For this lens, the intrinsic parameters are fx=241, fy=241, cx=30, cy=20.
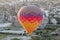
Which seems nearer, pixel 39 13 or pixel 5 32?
pixel 39 13

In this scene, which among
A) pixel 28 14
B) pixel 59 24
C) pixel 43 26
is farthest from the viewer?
pixel 59 24

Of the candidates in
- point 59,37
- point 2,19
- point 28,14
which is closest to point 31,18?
point 28,14

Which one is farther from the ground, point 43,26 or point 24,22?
point 24,22

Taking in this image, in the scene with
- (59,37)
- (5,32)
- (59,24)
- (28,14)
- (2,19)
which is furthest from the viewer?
(2,19)

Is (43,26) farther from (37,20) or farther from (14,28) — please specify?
(37,20)

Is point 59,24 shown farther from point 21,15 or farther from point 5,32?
point 21,15

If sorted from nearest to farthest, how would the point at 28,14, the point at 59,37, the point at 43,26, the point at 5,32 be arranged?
the point at 28,14, the point at 59,37, the point at 5,32, the point at 43,26

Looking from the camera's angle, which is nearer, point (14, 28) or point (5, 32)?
point (5, 32)

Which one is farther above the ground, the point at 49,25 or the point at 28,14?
the point at 28,14

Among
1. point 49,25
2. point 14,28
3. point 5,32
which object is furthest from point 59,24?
point 5,32

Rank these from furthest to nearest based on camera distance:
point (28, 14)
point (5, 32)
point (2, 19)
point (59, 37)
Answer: point (2, 19), point (5, 32), point (59, 37), point (28, 14)
